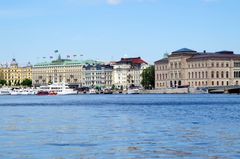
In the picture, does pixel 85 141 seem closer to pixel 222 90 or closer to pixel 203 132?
pixel 203 132

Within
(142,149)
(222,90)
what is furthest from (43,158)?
(222,90)

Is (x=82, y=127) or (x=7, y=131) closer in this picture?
(x=7, y=131)

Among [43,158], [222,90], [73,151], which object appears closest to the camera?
[43,158]

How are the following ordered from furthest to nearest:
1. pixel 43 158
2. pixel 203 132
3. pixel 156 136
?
pixel 203 132 < pixel 156 136 < pixel 43 158

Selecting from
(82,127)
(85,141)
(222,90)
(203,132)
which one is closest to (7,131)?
(82,127)

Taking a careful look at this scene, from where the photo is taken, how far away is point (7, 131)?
40.3 m

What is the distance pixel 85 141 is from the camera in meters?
34.0

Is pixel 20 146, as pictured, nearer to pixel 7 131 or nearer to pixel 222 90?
pixel 7 131

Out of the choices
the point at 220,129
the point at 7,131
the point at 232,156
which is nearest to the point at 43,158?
the point at 232,156

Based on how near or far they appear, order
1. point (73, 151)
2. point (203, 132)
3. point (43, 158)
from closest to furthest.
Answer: point (43, 158)
point (73, 151)
point (203, 132)

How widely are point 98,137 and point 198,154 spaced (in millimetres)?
8337

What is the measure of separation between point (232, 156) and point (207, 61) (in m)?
173

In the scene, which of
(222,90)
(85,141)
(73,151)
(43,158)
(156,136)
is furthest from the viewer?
(222,90)

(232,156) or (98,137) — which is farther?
(98,137)
